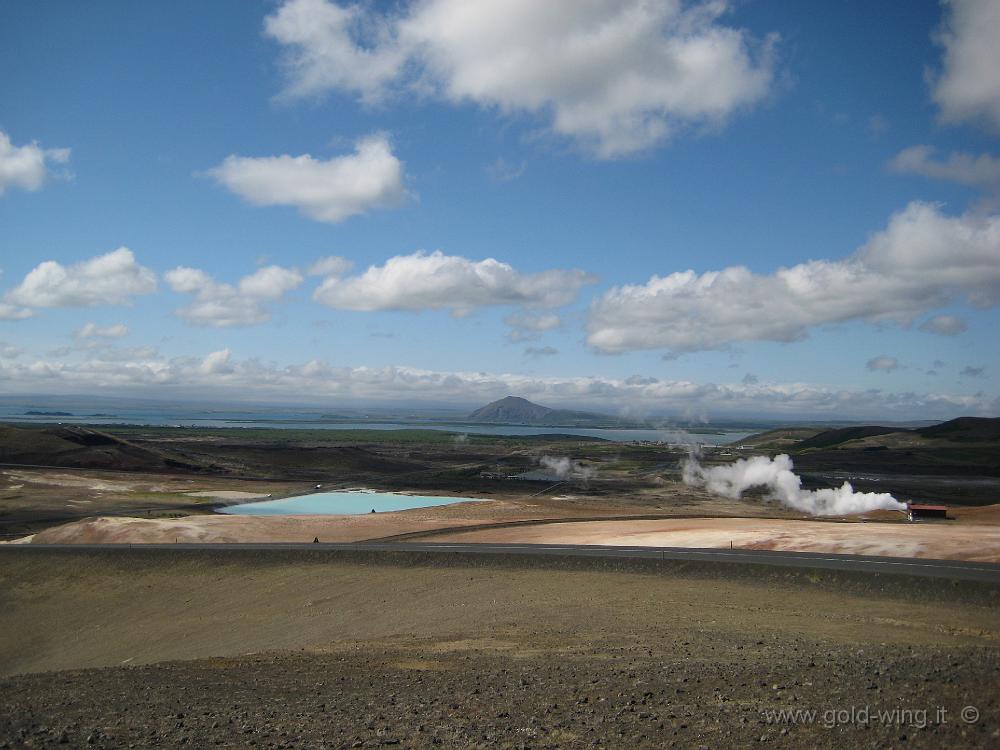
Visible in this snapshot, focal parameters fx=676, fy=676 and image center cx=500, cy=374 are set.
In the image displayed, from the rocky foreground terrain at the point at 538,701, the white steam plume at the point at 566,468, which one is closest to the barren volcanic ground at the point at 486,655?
the rocky foreground terrain at the point at 538,701

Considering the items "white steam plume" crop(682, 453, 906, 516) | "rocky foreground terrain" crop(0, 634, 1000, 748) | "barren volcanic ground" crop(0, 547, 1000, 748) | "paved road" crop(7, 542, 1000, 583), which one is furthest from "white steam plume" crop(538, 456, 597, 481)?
"rocky foreground terrain" crop(0, 634, 1000, 748)

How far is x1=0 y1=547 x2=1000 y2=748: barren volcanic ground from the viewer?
1166 centimetres

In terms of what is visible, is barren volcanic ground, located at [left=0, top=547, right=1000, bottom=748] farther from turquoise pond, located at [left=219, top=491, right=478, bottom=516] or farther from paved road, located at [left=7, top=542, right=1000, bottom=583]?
turquoise pond, located at [left=219, top=491, right=478, bottom=516]

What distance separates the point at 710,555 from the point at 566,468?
96.2 m

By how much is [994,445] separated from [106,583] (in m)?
169

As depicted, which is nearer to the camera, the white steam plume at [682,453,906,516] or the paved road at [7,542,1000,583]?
the paved road at [7,542,1000,583]

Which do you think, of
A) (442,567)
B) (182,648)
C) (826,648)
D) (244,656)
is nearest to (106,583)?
(182,648)

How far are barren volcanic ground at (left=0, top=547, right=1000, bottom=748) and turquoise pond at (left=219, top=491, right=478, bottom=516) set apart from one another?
39707mm

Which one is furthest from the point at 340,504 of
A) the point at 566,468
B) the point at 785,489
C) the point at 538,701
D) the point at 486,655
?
the point at 538,701

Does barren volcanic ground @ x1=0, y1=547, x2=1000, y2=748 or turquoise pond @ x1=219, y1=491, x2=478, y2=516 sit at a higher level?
barren volcanic ground @ x1=0, y1=547, x2=1000, y2=748

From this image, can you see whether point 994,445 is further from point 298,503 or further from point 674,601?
point 674,601

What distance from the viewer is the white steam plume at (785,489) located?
7738 cm

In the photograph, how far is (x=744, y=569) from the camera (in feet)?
112

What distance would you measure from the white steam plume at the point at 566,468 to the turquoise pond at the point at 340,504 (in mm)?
35064
